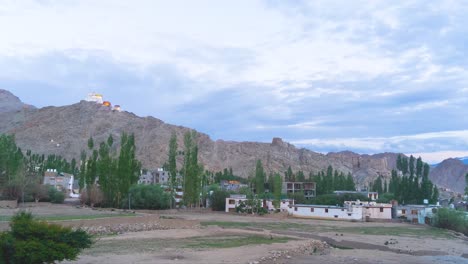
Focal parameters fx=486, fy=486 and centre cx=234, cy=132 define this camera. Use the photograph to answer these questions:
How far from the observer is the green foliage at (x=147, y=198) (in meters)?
74.3

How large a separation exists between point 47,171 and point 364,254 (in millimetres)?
99786

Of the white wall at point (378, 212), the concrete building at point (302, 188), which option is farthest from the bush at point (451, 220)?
the concrete building at point (302, 188)

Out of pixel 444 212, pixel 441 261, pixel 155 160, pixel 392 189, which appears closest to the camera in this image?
pixel 441 261

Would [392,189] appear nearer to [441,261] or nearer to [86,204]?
[86,204]

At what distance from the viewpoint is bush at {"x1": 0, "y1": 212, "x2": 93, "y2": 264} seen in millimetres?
17281

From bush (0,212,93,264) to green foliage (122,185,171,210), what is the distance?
2228 inches

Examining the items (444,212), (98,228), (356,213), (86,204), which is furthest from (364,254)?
(86,204)

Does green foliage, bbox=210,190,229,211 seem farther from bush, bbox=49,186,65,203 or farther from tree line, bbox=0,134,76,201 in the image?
tree line, bbox=0,134,76,201

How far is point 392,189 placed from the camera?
11288cm

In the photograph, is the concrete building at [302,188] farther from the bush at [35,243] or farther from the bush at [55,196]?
the bush at [35,243]

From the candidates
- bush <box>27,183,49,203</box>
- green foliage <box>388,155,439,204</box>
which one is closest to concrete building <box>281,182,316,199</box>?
green foliage <box>388,155,439,204</box>

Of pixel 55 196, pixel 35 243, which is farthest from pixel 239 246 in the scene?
pixel 55 196

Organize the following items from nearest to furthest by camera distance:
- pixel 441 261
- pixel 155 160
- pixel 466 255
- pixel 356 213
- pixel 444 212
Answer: pixel 441 261 < pixel 466 255 < pixel 444 212 < pixel 356 213 < pixel 155 160

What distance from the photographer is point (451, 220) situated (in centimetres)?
6281
